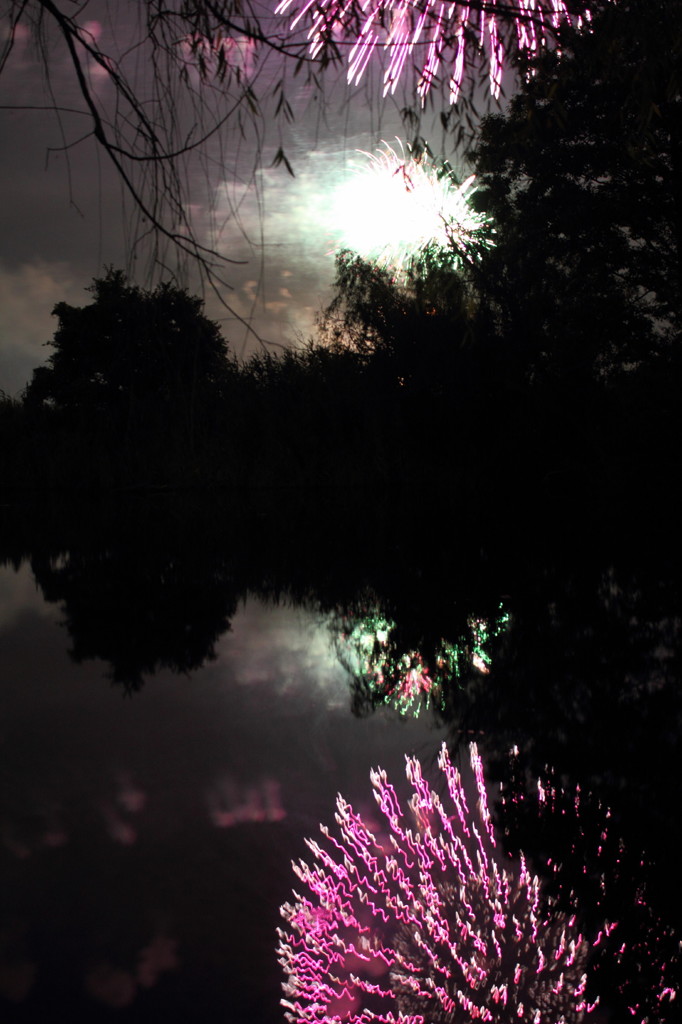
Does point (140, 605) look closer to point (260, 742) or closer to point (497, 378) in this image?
point (260, 742)

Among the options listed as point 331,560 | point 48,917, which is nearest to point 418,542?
point 331,560

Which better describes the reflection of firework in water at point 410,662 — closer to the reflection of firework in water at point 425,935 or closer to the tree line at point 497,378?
the reflection of firework in water at point 425,935

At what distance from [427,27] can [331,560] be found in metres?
4.46

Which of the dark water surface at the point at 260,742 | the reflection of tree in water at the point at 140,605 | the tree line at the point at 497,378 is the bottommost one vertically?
the dark water surface at the point at 260,742

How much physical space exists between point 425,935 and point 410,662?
6.66ft

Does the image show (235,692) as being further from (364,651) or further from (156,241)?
(156,241)

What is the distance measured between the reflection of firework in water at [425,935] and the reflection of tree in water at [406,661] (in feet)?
3.33

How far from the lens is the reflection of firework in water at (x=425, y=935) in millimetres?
1373

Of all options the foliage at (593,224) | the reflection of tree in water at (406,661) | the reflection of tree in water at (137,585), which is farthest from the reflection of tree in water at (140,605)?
the foliage at (593,224)

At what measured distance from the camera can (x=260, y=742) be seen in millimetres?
2660

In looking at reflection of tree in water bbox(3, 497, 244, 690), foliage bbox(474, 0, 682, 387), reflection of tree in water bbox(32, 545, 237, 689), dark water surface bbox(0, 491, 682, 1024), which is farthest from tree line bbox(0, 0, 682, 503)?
dark water surface bbox(0, 491, 682, 1024)

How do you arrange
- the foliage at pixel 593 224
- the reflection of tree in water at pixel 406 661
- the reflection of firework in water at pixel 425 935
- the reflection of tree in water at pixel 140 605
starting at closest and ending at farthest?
the reflection of firework in water at pixel 425 935 → the reflection of tree in water at pixel 406 661 → the reflection of tree in water at pixel 140 605 → the foliage at pixel 593 224

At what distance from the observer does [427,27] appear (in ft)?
9.77

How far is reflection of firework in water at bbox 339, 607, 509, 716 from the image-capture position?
3102mm
